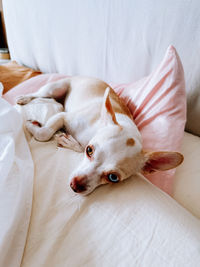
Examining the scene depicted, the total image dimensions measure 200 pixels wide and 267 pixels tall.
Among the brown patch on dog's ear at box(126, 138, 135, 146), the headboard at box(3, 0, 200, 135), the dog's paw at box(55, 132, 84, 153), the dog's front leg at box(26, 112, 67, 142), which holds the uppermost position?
the headboard at box(3, 0, 200, 135)

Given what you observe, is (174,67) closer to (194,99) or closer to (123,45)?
(194,99)

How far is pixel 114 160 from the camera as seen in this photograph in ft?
2.36

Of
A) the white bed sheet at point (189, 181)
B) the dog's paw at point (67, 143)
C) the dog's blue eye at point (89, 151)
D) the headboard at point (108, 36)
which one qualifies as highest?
the headboard at point (108, 36)

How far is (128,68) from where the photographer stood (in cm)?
132

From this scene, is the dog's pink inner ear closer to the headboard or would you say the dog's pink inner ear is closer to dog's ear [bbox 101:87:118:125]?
dog's ear [bbox 101:87:118:125]

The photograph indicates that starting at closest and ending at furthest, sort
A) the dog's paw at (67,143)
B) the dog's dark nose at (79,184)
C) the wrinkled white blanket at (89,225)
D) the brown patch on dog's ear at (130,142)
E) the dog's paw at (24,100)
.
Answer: the wrinkled white blanket at (89,225) → the dog's dark nose at (79,184) → the brown patch on dog's ear at (130,142) → the dog's paw at (67,143) → the dog's paw at (24,100)

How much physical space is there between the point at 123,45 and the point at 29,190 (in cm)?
112

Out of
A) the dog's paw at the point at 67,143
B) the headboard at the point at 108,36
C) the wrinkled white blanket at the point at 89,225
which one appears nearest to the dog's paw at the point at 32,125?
the dog's paw at the point at 67,143

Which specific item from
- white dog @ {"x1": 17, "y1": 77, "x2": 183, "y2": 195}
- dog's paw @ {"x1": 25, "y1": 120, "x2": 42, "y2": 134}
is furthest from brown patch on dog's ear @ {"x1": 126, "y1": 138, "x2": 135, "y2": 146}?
dog's paw @ {"x1": 25, "y1": 120, "x2": 42, "y2": 134}

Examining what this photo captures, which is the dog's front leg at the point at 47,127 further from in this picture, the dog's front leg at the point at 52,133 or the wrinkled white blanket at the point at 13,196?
the wrinkled white blanket at the point at 13,196

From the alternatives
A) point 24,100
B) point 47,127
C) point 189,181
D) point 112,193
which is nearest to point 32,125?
point 47,127

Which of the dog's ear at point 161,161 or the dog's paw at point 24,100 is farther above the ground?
the dog's ear at point 161,161

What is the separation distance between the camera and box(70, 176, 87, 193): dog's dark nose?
0.65m

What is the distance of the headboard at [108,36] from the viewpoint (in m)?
0.98
